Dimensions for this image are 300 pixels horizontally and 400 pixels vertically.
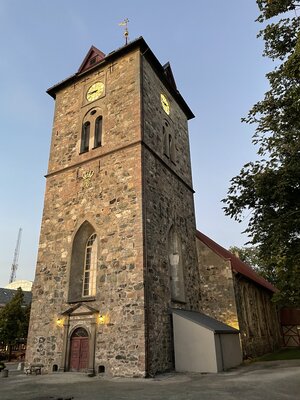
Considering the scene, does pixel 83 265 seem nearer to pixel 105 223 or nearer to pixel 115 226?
pixel 105 223

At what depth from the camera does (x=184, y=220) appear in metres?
17.0

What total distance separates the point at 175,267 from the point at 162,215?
2.65 metres

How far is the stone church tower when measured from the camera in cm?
1180

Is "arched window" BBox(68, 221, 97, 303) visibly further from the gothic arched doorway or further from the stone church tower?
the gothic arched doorway

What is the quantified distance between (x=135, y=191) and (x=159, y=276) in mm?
3646

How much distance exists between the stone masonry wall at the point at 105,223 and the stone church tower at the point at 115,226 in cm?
5

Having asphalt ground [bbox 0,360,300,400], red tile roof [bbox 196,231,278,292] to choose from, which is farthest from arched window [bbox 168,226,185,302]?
asphalt ground [bbox 0,360,300,400]

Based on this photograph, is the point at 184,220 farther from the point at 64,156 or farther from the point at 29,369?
the point at 29,369

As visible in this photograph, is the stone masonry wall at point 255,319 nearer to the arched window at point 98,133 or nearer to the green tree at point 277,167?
the green tree at point 277,167

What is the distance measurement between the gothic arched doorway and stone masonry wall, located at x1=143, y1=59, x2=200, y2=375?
A: 277cm

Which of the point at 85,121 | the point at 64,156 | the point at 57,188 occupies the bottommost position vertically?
the point at 57,188

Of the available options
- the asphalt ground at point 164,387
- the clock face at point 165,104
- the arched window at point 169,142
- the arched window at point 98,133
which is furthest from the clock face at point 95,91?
the asphalt ground at point 164,387

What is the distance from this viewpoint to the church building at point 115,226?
38.7 ft

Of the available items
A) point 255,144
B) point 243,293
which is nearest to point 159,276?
point 255,144
